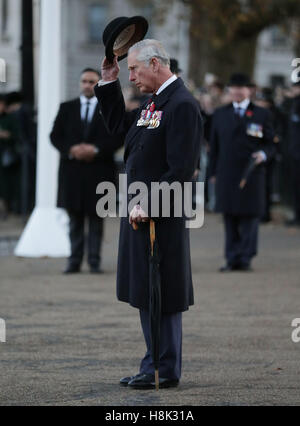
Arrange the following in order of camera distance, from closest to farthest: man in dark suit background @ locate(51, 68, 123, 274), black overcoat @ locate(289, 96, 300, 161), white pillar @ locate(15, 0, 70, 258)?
man in dark suit background @ locate(51, 68, 123, 274) → white pillar @ locate(15, 0, 70, 258) → black overcoat @ locate(289, 96, 300, 161)

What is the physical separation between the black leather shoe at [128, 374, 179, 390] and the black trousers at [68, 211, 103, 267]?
566 cm

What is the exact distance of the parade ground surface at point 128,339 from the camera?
690cm

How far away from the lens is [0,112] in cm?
2008

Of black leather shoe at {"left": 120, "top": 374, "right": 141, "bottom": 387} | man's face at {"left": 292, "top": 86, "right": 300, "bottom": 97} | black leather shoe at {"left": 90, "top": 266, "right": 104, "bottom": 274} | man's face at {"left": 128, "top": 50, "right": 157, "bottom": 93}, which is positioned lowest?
black leather shoe at {"left": 120, "top": 374, "right": 141, "bottom": 387}

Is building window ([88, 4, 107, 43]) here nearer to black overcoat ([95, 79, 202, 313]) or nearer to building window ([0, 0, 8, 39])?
building window ([0, 0, 8, 39])

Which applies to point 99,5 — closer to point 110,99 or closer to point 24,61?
point 24,61

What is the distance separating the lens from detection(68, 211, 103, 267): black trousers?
12.7m

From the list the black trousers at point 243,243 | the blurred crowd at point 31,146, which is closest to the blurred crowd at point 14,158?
the blurred crowd at point 31,146

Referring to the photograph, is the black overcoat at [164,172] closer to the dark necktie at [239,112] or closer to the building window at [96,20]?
the dark necktie at [239,112]

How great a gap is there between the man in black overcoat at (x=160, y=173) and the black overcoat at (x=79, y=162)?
5258mm

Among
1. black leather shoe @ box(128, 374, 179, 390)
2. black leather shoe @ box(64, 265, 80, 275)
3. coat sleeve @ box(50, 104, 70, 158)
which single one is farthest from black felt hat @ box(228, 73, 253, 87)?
black leather shoe @ box(128, 374, 179, 390)

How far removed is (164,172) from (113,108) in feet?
1.78
